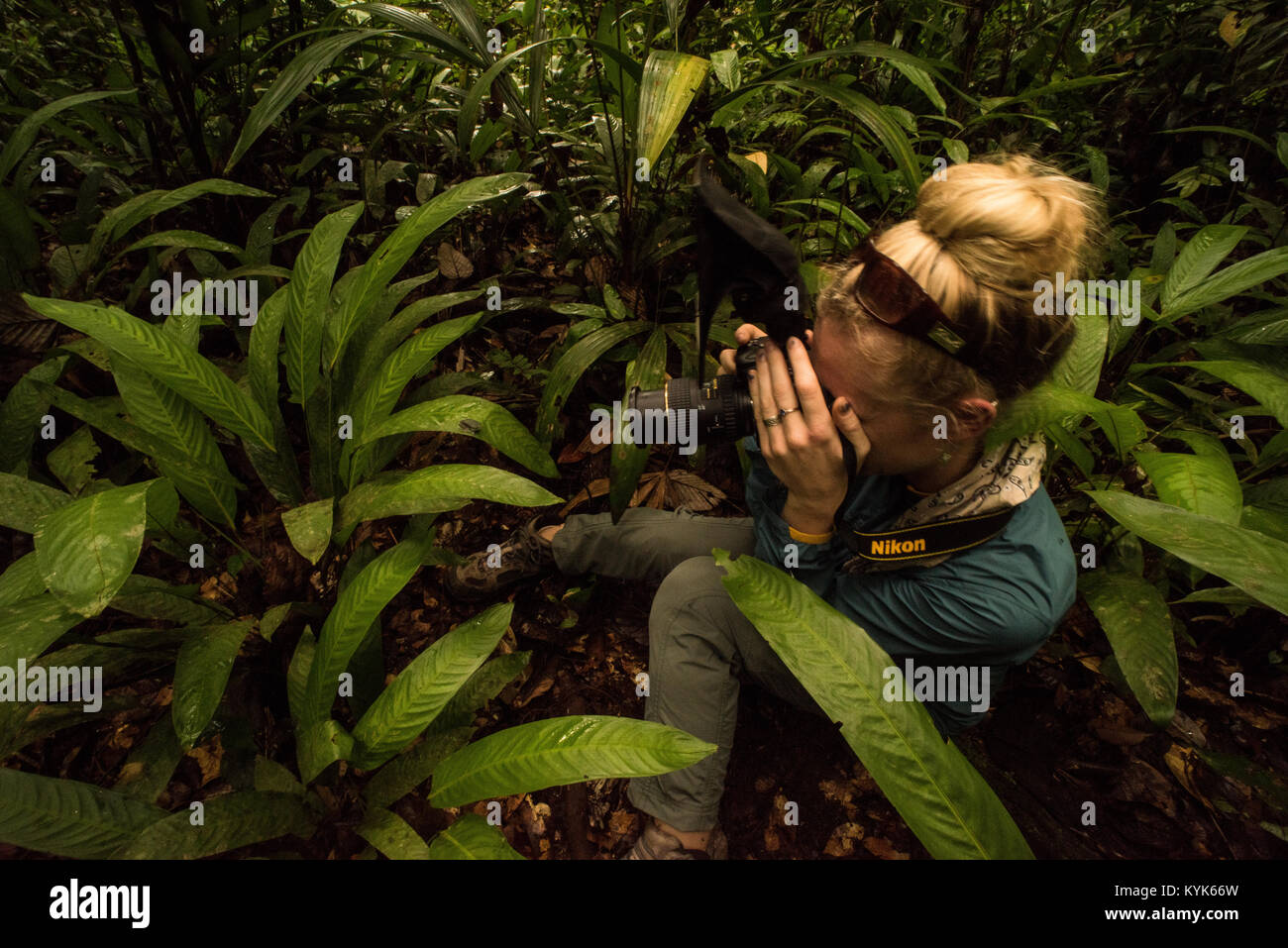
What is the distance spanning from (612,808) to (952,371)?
1.18 m

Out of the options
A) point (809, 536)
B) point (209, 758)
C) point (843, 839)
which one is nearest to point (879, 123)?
point (809, 536)

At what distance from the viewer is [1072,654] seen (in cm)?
160

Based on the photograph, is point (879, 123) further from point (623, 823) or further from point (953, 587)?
point (623, 823)

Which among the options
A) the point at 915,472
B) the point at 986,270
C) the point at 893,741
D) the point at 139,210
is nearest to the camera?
the point at 893,741

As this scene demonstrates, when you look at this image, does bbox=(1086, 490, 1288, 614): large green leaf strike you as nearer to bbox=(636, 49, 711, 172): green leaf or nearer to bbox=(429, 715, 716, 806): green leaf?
bbox=(429, 715, 716, 806): green leaf

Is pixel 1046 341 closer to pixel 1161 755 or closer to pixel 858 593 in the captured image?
pixel 858 593

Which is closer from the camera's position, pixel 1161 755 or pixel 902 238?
pixel 902 238

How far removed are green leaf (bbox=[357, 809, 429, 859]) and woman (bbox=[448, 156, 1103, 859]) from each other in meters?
0.48

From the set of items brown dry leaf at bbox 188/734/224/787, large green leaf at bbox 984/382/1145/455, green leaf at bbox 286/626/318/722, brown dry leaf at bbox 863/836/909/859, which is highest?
large green leaf at bbox 984/382/1145/455

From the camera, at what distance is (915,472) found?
109cm

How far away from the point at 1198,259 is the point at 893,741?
5.18ft

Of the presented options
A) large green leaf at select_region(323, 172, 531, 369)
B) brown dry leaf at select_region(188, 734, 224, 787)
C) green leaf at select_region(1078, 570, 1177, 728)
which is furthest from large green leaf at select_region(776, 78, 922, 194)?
brown dry leaf at select_region(188, 734, 224, 787)

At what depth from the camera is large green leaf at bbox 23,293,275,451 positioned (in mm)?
1063
